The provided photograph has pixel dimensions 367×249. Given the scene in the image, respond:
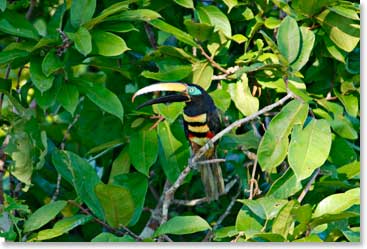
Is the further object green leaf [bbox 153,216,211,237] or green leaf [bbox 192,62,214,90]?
green leaf [bbox 192,62,214,90]

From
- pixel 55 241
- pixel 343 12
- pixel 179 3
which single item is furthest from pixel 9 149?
pixel 343 12

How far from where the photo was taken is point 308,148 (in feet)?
8.65

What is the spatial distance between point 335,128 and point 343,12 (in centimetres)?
33

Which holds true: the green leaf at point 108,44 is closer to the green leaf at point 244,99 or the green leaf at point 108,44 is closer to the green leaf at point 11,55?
the green leaf at point 11,55

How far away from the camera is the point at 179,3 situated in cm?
293

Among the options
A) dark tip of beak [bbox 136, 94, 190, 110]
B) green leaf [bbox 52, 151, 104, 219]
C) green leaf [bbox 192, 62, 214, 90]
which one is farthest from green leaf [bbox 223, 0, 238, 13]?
green leaf [bbox 52, 151, 104, 219]

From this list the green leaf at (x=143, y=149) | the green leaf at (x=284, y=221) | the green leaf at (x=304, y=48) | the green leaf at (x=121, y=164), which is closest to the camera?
the green leaf at (x=284, y=221)

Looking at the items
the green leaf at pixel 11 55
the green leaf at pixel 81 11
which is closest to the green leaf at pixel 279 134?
the green leaf at pixel 81 11

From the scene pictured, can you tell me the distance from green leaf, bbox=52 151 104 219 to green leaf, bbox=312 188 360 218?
565 mm

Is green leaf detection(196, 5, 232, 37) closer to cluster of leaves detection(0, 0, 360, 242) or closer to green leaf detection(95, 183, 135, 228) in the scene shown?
cluster of leaves detection(0, 0, 360, 242)

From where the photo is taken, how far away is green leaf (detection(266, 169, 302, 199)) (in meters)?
2.72

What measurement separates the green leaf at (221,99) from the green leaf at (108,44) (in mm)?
316

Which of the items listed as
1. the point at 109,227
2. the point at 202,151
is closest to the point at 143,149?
the point at 202,151

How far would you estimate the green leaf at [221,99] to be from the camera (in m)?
2.92
